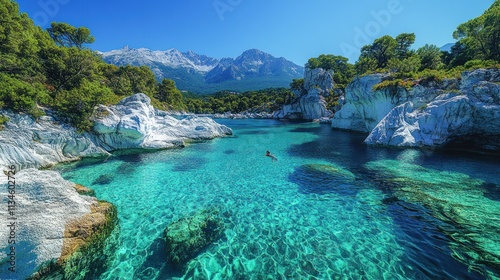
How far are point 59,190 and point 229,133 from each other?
100 feet

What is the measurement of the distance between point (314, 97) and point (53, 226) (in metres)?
73.5

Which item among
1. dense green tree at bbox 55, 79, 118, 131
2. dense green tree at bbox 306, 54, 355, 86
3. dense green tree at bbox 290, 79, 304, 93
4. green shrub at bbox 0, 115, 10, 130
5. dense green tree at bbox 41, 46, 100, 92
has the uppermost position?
dense green tree at bbox 306, 54, 355, 86

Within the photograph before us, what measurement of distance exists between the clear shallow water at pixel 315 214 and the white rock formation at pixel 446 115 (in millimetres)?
4843

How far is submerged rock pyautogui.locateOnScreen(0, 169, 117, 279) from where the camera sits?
5.98 metres

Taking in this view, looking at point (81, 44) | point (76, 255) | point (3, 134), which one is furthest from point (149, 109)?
point (81, 44)

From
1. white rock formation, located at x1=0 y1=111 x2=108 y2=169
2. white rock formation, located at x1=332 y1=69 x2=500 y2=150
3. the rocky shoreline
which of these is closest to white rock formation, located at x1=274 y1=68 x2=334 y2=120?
white rock formation, located at x1=332 y1=69 x2=500 y2=150

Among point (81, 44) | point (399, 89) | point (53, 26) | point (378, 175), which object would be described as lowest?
point (378, 175)

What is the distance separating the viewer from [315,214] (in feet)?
32.0

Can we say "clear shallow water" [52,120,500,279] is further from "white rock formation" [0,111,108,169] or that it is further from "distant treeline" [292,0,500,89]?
"distant treeline" [292,0,500,89]

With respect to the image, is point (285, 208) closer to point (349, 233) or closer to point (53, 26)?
point (349, 233)

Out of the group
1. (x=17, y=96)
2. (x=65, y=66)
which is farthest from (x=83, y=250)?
(x=65, y=66)

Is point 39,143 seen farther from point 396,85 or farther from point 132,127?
point 396,85

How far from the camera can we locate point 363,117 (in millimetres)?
39688

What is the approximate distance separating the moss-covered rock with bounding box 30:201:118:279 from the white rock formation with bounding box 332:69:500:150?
28.9 meters
